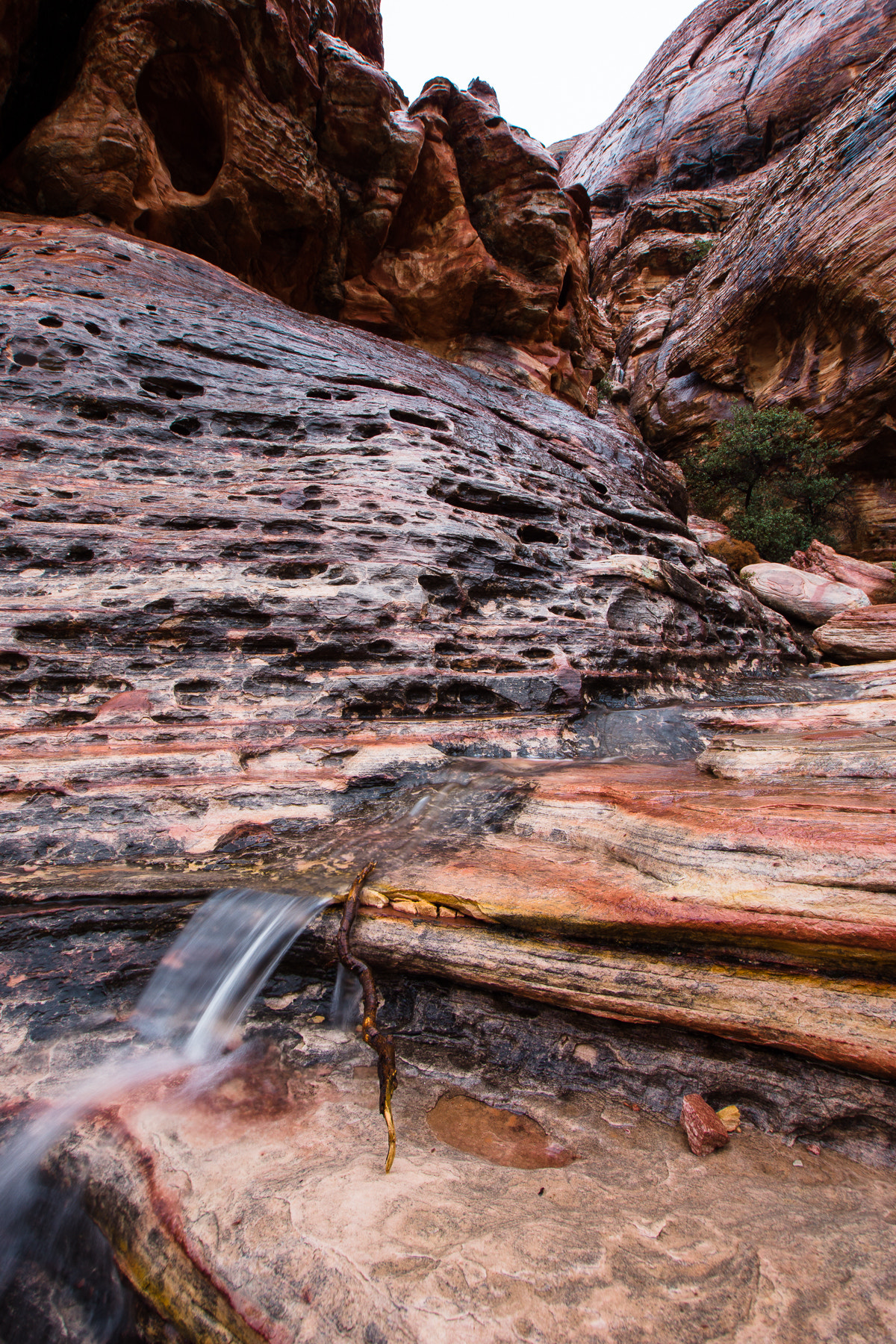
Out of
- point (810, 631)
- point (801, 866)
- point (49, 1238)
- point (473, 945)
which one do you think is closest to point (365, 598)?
point (473, 945)

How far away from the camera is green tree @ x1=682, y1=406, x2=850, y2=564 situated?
15.7 m

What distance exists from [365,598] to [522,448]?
14.6ft

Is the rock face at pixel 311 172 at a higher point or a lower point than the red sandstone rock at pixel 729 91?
lower

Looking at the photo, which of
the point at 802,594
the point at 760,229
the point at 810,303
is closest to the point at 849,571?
the point at 802,594

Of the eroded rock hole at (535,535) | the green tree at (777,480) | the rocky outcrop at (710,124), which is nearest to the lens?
the eroded rock hole at (535,535)

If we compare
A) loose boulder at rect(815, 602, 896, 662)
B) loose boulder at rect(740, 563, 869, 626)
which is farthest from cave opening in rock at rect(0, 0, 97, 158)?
loose boulder at rect(815, 602, 896, 662)

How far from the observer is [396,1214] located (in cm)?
149

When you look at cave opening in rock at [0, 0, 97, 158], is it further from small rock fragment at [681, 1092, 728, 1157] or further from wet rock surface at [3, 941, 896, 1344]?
small rock fragment at [681, 1092, 728, 1157]

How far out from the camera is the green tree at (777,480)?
51.5ft

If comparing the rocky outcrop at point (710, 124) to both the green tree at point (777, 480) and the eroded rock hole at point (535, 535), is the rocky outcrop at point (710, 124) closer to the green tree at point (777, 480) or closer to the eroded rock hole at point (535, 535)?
the green tree at point (777, 480)

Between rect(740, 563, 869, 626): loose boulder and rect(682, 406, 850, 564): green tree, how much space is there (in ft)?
18.6

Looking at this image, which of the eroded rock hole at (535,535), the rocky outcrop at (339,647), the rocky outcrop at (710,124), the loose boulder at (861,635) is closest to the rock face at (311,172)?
the rocky outcrop at (339,647)

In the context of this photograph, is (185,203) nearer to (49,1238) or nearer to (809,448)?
(49,1238)

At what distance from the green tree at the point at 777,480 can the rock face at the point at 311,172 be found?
6.11 metres
